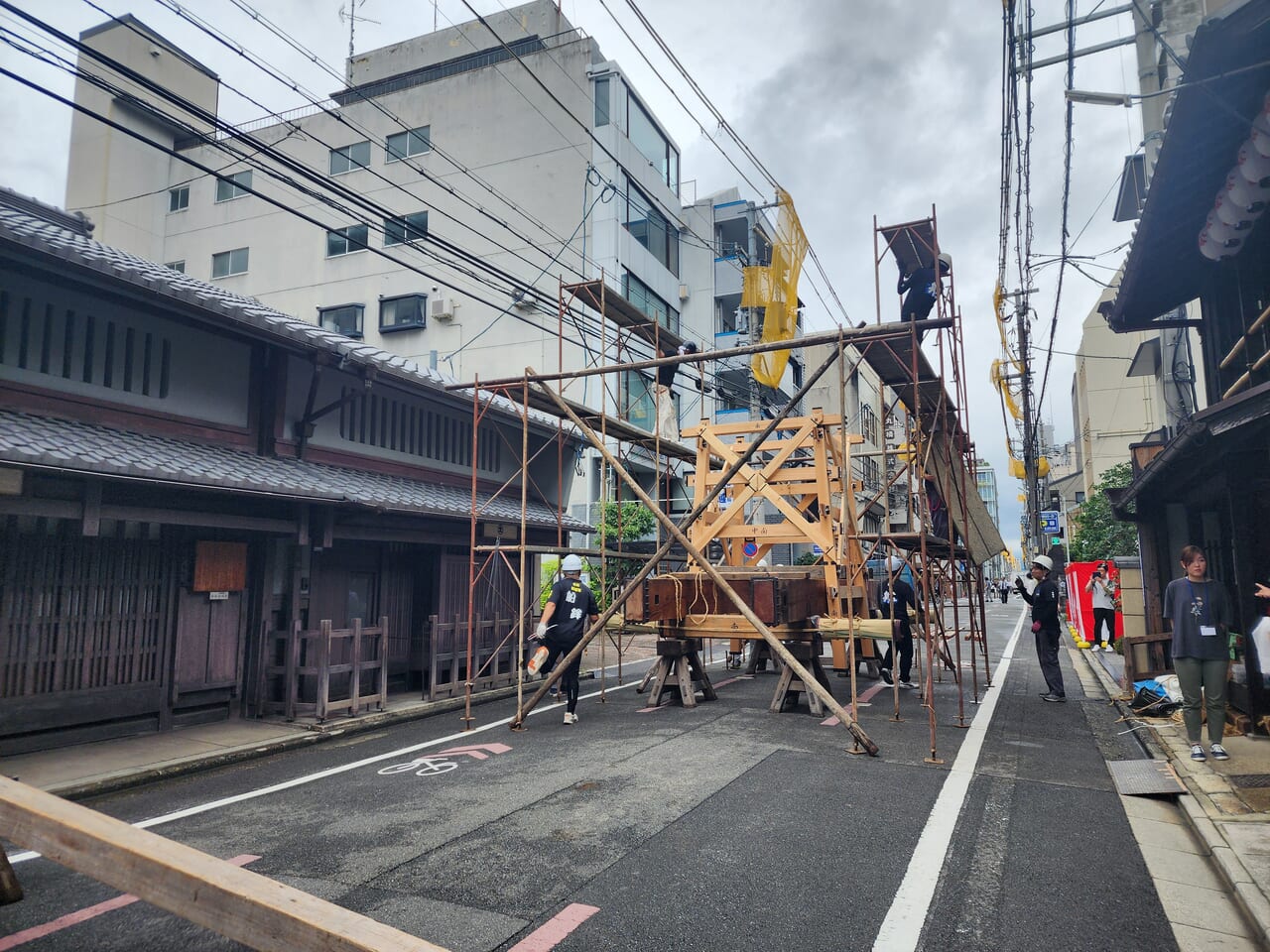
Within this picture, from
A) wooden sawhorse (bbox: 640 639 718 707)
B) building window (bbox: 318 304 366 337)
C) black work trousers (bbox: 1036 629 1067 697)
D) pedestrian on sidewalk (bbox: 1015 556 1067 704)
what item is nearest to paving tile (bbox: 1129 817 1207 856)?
pedestrian on sidewalk (bbox: 1015 556 1067 704)

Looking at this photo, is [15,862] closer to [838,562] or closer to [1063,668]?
[838,562]

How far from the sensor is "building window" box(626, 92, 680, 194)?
3036 centimetres

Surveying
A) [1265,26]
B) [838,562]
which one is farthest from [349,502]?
[1265,26]

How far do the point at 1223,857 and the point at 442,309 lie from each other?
28.0 m

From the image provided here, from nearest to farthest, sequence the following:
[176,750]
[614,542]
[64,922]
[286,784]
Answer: [64,922], [286,784], [176,750], [614,542]

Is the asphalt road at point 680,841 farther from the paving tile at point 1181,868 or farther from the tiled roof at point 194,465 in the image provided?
the tiled roof at point 194,465

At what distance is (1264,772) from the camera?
22.4 ft

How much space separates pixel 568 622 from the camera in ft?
34.0

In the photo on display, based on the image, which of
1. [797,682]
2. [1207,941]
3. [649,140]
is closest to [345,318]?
[649,140]

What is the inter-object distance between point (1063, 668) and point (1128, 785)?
1080 cm

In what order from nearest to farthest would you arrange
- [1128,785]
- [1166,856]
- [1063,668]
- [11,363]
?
[1166,856] < [1128,785] < [11,363] < [1063,668]

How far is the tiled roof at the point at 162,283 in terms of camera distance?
26.2ft

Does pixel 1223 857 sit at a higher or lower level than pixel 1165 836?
higher

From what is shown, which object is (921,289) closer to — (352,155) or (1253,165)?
(1253,165)
